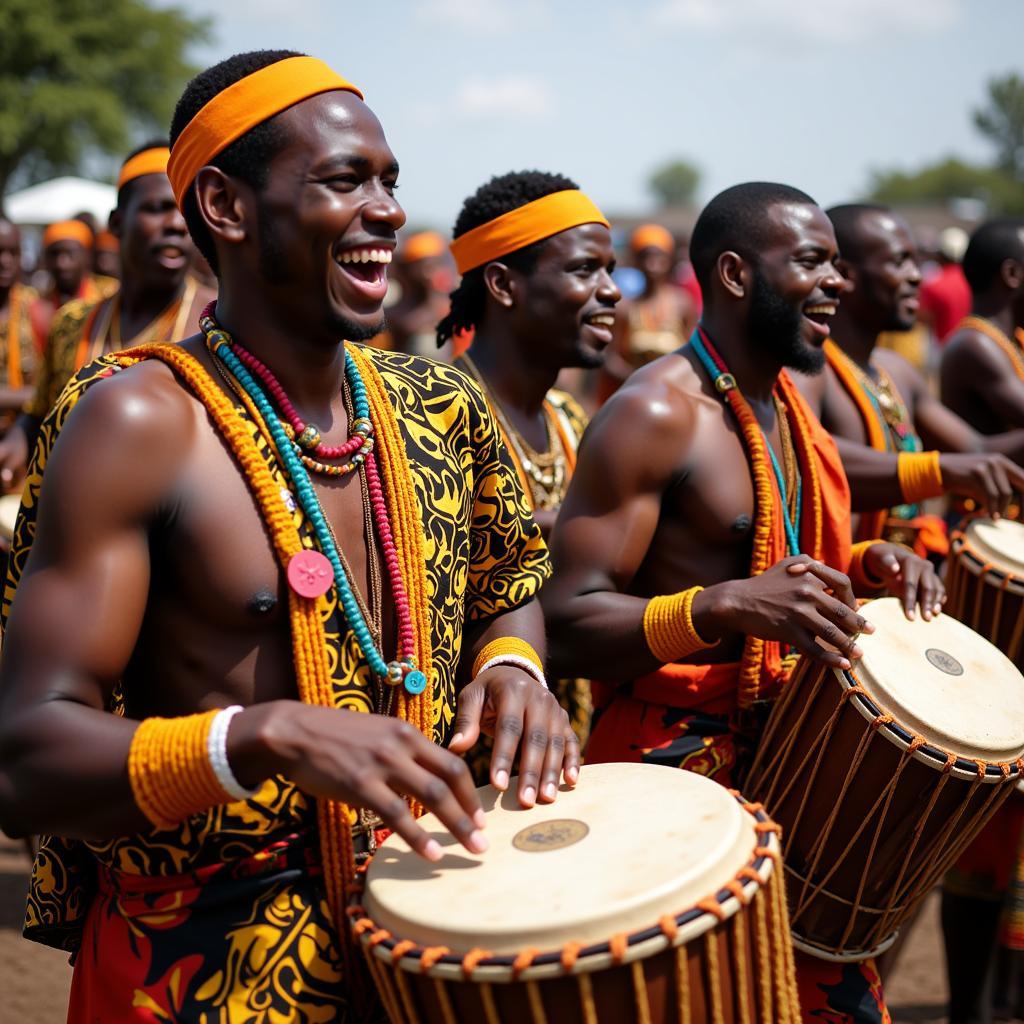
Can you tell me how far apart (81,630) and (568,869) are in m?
0.81

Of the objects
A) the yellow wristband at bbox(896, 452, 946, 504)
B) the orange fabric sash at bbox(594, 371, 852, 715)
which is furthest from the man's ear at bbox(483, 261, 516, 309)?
the yellow wristband at bbox(896, 452, 946, 504)

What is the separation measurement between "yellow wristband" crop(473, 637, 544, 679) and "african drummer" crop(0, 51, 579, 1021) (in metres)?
0.04

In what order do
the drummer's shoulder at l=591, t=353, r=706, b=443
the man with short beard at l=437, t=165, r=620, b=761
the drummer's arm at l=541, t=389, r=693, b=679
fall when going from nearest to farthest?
the drummer's arm at l=541, t=389, r=693, b=679 < the drummer's shoulder at l=591, t=353, r=706, b=443 < the man with short beard at l=437, t=165, r=620, b=761

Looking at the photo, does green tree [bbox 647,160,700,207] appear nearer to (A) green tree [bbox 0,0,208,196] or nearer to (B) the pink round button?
(A) green tree [bbox 0,0,208,196]

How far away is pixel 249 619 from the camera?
6.84 ft

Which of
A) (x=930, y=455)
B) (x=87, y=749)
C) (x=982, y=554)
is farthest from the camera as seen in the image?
(x=930, y=455)

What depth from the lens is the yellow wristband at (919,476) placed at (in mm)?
4383

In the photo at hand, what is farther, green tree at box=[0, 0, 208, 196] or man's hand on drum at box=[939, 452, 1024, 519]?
green tree at box=[0, 0, 208, 196]

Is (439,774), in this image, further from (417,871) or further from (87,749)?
(87,749)

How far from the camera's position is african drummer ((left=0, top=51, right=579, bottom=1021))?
6.08ft

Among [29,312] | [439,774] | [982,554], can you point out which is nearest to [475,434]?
[439,774]

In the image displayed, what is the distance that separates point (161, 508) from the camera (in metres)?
2.01

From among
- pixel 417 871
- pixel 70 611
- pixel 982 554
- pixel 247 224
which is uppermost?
pixel 247 224

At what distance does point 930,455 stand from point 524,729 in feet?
8.71
